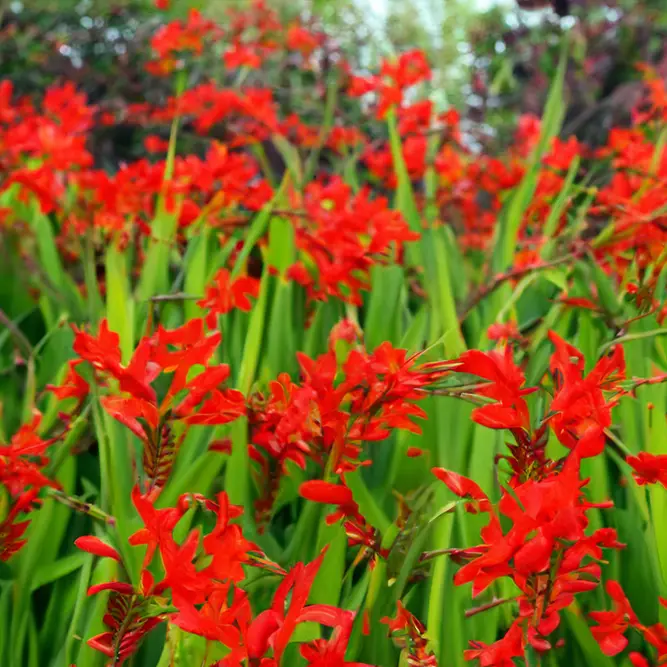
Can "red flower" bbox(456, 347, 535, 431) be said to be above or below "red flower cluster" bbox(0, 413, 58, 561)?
above

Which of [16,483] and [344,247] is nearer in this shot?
[16,483]

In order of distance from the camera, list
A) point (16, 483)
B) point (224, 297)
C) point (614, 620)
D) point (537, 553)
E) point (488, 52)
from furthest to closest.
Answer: point (488, 52) → point (224, 297) → point (16, 483) → point (614, 620) → point (537, 553)

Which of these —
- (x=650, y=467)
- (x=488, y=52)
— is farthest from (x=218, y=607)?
(x=488, y=52)

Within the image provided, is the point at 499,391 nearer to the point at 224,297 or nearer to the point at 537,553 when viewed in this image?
the point at 537,553

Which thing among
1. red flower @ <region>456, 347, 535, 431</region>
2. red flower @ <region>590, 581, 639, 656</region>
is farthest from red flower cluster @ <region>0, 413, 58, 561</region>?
red flower @ <region>590, 581, 639, 656</region>

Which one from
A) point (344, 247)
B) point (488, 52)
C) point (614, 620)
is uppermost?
point (488, 52)

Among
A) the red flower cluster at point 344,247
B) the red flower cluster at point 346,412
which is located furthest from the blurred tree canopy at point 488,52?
the red flower cluster at point 346,412

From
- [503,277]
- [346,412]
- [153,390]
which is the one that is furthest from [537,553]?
[503,277]

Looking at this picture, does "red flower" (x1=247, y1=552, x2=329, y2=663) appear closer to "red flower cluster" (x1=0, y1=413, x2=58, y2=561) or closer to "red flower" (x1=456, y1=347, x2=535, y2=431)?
"red flower" (x1=456, y1=347, x2=535, y2=431)

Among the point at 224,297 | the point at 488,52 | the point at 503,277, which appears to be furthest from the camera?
the point at 488,52

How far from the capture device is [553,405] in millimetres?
579

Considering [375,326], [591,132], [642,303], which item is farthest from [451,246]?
[591,132]

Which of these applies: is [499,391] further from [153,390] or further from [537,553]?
[153,390]

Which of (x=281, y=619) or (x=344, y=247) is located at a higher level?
(x=344, y=247)
